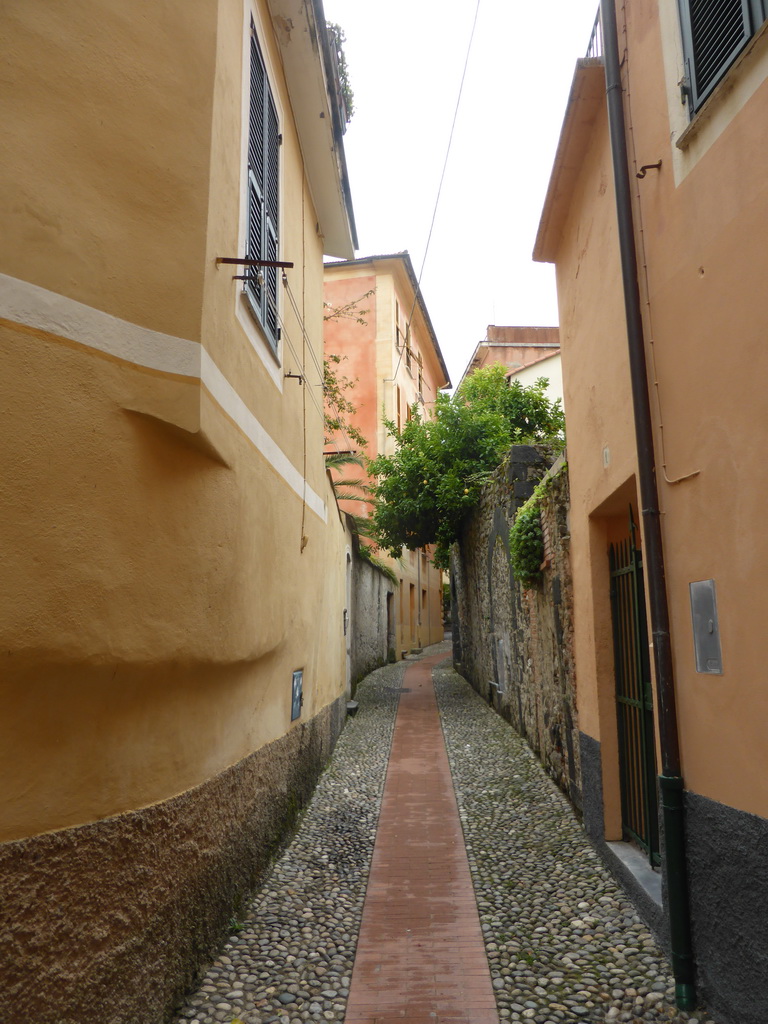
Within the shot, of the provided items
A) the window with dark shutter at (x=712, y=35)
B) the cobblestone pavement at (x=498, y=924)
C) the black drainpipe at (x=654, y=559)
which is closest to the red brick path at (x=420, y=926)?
the cobblestone pavement at (x=498, y=924)

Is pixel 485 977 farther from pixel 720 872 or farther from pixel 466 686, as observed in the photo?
pixel 466 686

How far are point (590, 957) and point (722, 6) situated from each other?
4.64 m

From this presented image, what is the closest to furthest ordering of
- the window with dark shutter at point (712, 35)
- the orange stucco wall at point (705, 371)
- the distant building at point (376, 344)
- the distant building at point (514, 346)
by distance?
the orange stucco wall at point (705, 371) < the window with dark shutter at point (712, 35) < the distant building at point (376, 344) < the distant building at point (514, 346)

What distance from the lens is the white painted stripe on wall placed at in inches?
105

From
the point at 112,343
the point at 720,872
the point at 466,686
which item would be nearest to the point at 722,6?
the point at 112,343

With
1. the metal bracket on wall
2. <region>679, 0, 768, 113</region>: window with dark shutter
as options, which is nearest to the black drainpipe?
the metal bracket on wall

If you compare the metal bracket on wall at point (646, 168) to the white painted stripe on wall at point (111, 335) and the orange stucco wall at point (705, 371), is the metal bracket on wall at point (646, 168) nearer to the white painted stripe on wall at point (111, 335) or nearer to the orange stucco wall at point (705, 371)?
the orange stucco wall at point (705, 371)

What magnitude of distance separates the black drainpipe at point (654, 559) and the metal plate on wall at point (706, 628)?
29 cm

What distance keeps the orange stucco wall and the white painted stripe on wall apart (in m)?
2.31

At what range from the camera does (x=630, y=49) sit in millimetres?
4137

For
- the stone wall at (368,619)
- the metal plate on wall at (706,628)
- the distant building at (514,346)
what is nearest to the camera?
the metal plate on wall at (706,628)

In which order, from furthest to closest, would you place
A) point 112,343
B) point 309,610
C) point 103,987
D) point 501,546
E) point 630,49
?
point 501,546 → point 309,610 → point 630,49 → point 112,343 → point 103,987

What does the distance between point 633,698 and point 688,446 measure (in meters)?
2.14

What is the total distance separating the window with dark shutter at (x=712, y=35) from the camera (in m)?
2.96
